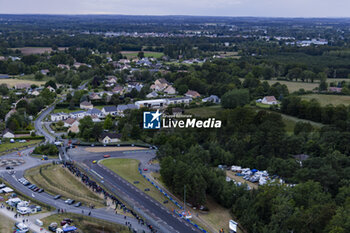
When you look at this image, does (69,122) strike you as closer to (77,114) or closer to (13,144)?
(77,114)

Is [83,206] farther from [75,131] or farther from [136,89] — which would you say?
[136,89]

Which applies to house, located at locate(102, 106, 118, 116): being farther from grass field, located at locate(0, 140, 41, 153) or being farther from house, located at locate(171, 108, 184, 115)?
grass field, located at locate(0, 140, 41, 153)

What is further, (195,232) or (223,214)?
(223,214)

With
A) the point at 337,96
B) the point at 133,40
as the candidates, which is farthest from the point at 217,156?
the point at 133,40

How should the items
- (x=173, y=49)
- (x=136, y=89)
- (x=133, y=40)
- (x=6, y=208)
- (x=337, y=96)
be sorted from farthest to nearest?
(x=133, y=40) < (x=173, y=49) < (x=136, y=89) < (x=337, y=96) < (x=6, y=208)

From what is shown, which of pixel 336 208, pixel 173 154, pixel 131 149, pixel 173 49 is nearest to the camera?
pixel 336 208

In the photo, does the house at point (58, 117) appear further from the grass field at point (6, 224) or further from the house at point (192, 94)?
the grass field at point (6, 224)

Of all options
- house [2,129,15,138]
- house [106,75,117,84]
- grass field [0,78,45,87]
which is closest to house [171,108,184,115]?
house [2,129,15,138]
